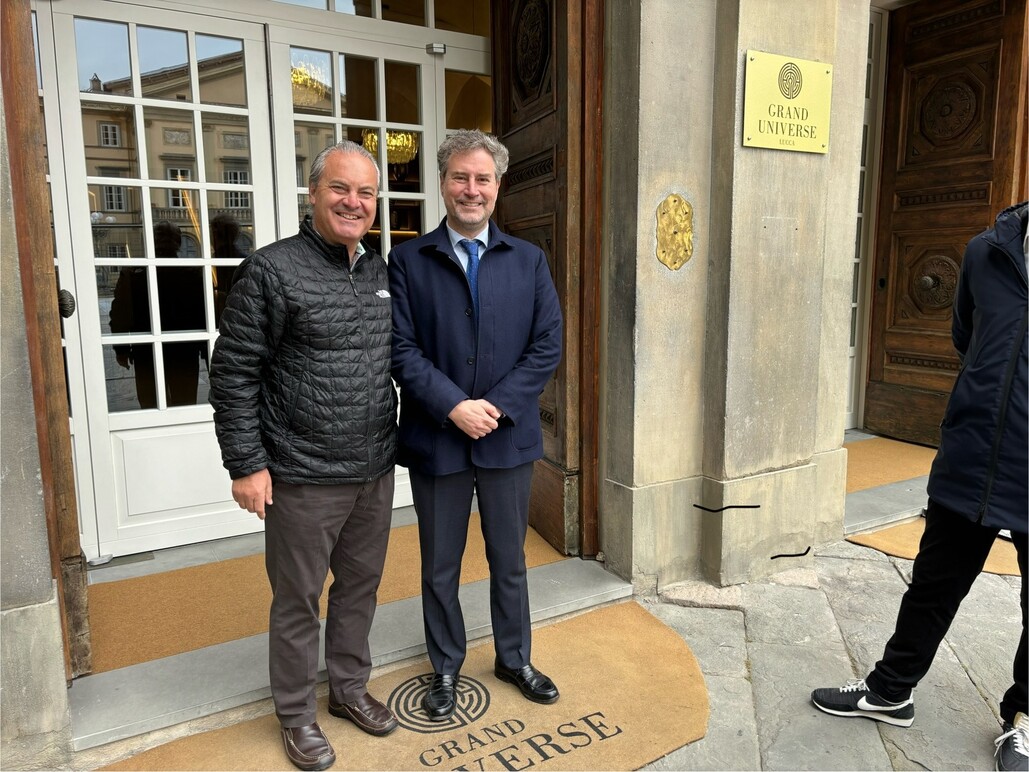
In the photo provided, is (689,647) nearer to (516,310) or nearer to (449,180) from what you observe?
(516,310)

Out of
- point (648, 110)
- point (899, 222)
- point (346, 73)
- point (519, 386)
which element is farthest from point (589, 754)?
point (899, 222)

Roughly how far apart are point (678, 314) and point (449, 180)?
1348mm

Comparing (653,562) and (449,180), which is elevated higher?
(449,180)

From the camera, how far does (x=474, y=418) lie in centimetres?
219

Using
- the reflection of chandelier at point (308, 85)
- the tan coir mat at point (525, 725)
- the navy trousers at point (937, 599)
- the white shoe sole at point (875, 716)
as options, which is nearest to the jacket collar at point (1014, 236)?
the navy trousers at point (937, 599)

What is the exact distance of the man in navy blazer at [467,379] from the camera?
2232mm

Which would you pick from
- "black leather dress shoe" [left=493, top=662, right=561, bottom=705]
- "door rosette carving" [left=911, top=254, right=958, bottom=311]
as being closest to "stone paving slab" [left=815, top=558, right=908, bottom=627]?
"black leather dress shoe" [left=493, top=662, right=561, bottom=705]

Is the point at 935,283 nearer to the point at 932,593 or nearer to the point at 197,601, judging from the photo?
the point at 932,593

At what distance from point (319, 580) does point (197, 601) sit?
130 centimetres

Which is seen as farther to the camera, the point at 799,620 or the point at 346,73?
the point at 346,73

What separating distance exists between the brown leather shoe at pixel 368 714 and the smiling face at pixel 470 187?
62.0 inches

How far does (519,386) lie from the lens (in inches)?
90.4

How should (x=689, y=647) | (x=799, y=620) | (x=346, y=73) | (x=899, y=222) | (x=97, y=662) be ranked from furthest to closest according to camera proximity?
(x=899, y=222) → (x=346, y=73) → (x=799, y=620) → (x=689, y=647) → (x=97, y=662)

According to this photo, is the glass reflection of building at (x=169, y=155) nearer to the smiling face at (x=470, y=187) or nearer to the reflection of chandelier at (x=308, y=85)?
the reflection of chandelier at (x=308, y=85)
